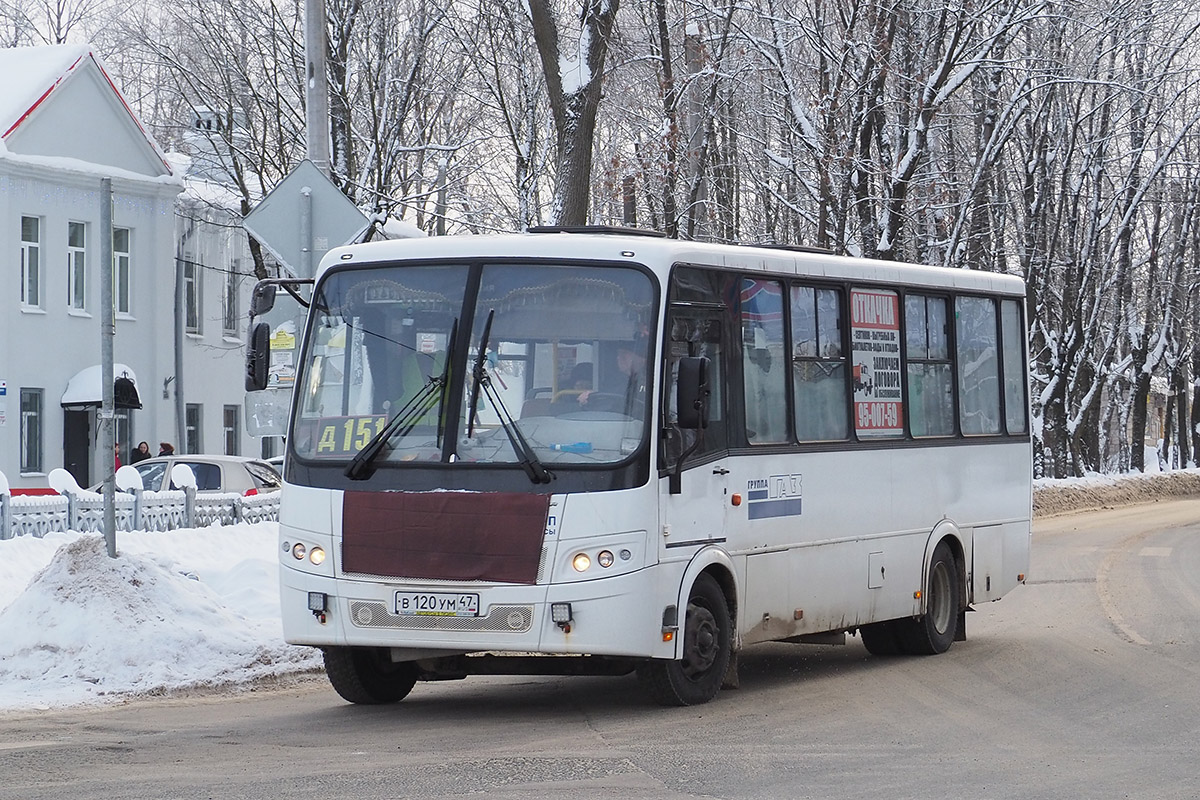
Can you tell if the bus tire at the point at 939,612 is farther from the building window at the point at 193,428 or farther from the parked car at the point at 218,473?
the building window at the point at 193,428

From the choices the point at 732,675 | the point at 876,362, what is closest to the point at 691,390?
the point at 732,675

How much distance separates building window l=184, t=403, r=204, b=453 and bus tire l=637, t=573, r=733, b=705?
36582mm

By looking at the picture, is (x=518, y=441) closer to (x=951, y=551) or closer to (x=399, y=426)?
(x=399, y=426)

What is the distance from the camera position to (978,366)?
14.8m

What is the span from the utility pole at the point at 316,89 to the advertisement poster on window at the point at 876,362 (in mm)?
4611

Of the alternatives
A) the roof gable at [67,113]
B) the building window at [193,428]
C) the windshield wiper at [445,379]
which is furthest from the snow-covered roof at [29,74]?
the windshield wiper at [445,379]

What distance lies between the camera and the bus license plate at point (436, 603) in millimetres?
10062

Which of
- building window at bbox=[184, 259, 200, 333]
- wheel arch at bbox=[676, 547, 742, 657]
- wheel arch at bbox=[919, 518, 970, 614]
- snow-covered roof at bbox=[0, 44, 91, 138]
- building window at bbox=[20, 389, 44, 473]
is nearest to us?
wheel arch at bbox=[676, 547, 742, 657]

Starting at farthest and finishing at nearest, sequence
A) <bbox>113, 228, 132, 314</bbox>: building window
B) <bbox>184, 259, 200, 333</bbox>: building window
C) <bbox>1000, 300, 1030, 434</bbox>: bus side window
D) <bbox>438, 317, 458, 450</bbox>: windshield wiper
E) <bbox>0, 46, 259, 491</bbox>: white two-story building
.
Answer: <bbox>184, 259, 200, 333</bbox>: building window, <bbox>113, 228, 132, 314</bbox>: building window, <bbox>0, 46, 259, 491</bbox>: white two-story building, <bbox>1000, 300, 1030, 434</bbox>: bus side window, <bbox>438, 317, 458, 450</bbox>: windshield wiper

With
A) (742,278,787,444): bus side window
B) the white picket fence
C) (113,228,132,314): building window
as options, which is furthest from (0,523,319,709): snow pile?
(113,228,132,314): building window

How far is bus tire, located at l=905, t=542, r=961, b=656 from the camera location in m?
14.0

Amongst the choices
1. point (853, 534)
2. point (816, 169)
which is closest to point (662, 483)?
point (853, 534)

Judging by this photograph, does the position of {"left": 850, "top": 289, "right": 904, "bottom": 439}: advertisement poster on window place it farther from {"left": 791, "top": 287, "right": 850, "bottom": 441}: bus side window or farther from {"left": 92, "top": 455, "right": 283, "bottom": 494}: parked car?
{"left": 92, "top": 455, "right": 283, "bottom": 494}: parked car

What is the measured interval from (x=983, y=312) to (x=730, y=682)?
4605 millimetres
